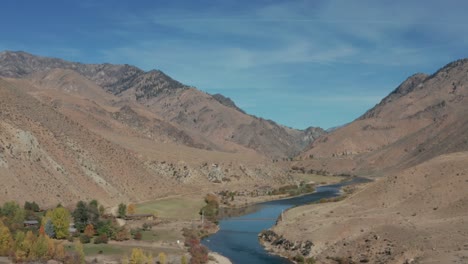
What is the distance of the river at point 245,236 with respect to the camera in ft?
258

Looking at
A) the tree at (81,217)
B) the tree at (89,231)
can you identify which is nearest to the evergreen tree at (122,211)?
the tree at (81,217)

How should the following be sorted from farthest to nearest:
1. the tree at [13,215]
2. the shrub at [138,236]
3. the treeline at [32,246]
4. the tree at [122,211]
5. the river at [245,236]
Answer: the tree at [122,211], the shrub at [138,236], the river at [245,236], the tree at [13,215], the treeline at [32,246]

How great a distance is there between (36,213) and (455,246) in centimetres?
6688

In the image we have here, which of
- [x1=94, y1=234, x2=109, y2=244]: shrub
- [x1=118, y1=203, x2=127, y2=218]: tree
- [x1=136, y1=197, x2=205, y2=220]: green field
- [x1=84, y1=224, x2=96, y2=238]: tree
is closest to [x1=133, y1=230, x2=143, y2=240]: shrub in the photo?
[x1=94, y1=234, x2=109, y2=244]: shrub

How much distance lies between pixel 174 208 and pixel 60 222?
47.7 meters

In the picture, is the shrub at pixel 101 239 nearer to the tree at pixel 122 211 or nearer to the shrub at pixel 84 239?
the shrub at pixel 84 239

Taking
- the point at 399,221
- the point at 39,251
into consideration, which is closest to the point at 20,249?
the point at 39,251

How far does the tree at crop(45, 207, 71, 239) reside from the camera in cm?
8050

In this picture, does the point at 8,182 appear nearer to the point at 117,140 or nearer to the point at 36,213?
the point at 36,213

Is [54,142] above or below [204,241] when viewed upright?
above

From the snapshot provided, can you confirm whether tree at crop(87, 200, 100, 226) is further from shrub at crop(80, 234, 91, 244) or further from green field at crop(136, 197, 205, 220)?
green field at crop(136, 197, 205, 220)

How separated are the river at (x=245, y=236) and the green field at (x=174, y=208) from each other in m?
9.25

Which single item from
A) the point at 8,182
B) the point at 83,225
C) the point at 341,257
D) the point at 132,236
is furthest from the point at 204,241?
the point at 8,182

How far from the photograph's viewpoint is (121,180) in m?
134
